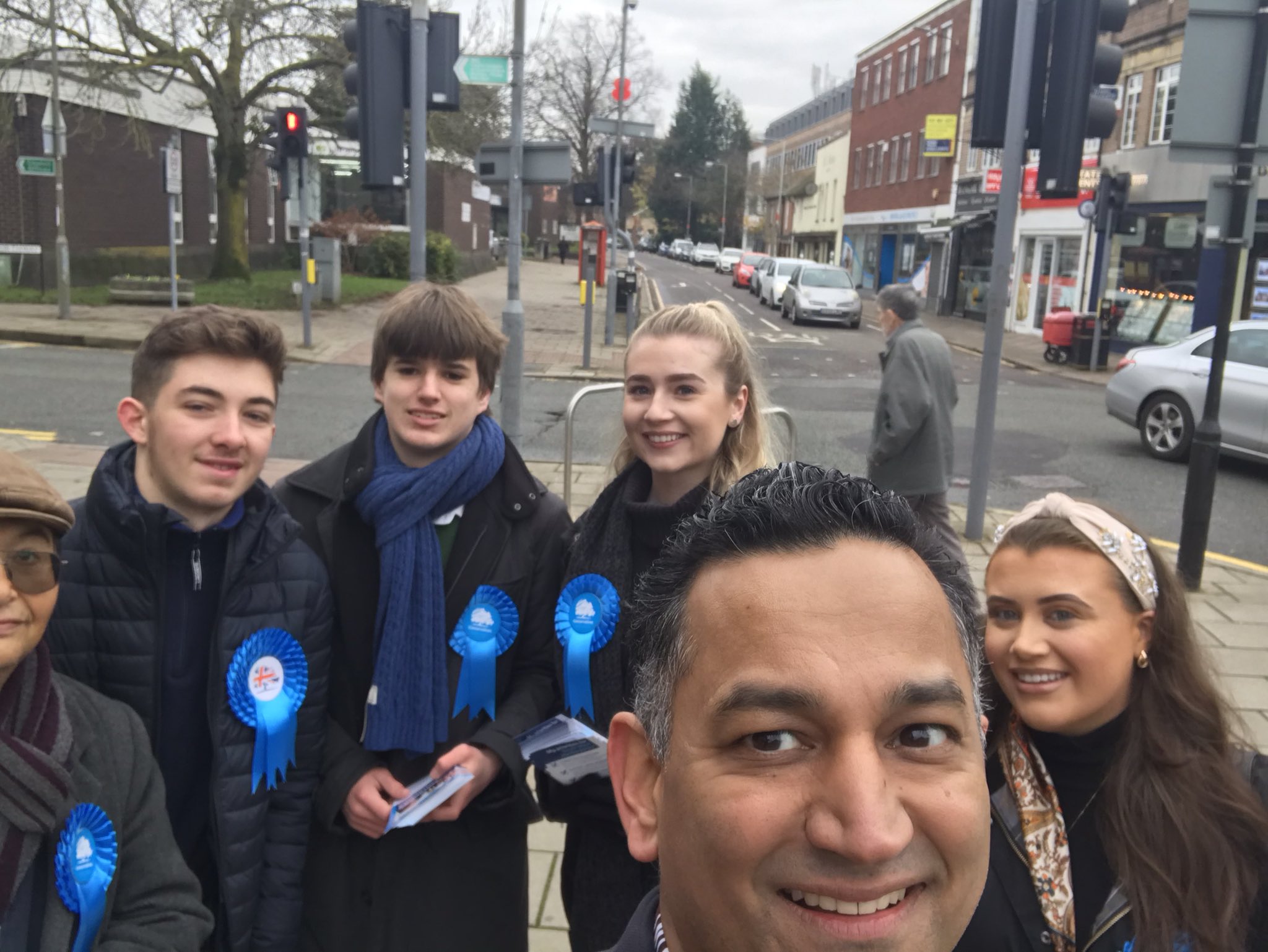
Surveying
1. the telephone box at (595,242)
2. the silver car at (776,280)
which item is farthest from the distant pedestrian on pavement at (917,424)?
the silver car at (776,280)

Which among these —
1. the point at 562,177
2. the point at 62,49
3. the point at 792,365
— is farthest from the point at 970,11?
the point at 562,177

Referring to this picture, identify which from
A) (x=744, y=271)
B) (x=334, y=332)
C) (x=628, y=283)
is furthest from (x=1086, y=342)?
(x=744, y=271)

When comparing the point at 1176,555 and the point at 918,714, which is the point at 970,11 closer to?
the point at 1176,555

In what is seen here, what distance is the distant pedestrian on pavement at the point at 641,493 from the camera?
2365 mm

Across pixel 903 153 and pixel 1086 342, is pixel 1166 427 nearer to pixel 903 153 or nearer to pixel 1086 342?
pixel 1086 342

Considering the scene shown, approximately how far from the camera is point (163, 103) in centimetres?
2884

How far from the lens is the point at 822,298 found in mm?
28562

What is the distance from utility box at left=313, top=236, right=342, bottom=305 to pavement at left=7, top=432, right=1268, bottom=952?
45.9 ft

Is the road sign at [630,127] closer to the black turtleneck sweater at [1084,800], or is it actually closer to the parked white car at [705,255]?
the black turtleneck sweater at [1084,800]

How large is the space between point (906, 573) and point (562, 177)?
839cm

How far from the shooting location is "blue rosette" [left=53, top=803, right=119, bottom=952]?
5.61ft

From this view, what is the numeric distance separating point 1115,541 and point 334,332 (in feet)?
62.5

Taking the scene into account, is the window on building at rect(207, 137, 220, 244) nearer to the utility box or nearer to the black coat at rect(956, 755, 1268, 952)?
the utility box

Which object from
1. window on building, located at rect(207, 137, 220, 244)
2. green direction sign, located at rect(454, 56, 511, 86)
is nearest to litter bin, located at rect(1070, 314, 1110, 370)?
green direction sign, located at rect(454, 56, 511, 86)
